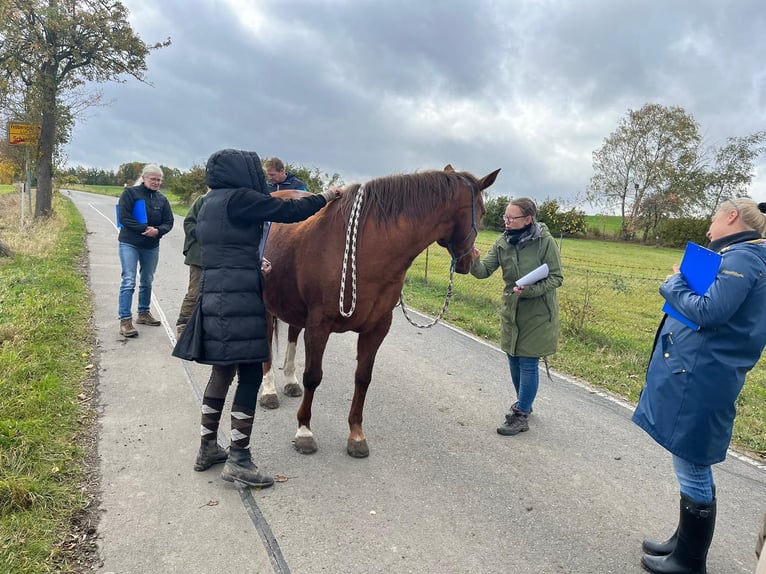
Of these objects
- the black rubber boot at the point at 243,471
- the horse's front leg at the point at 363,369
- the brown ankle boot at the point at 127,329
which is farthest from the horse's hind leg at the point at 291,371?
the brown ankle boot at the point at 127,329

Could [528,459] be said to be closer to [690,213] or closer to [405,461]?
[405,461]

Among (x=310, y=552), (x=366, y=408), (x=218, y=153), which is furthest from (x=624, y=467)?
(x=218, y=153)

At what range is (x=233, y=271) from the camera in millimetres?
2900

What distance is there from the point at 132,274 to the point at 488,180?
16.3 feet

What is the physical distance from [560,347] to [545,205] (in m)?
18.5

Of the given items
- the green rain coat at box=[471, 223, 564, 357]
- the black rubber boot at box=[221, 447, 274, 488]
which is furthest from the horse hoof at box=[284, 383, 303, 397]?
the green rain coat at box=[471, 223, 564, 357]

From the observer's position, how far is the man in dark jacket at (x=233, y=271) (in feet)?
9.43

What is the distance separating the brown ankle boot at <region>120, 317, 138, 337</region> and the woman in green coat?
4340mm

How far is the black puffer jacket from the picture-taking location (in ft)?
9.42

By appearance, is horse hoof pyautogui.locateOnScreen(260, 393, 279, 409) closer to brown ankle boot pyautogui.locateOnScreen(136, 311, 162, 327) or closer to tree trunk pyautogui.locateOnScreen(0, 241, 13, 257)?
brown ankle boot pyautogui.locateOnScreen(136, 311, 162, 327)

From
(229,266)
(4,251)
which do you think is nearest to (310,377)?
(229,266)

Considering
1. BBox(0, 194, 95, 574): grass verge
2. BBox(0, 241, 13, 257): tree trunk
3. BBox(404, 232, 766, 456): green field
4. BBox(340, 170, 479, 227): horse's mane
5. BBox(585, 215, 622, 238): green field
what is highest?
BBox(585, 215, 622, 238): green field

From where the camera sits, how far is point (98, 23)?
51.2 ft

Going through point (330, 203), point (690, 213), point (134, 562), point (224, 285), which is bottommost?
point (134, 562)
